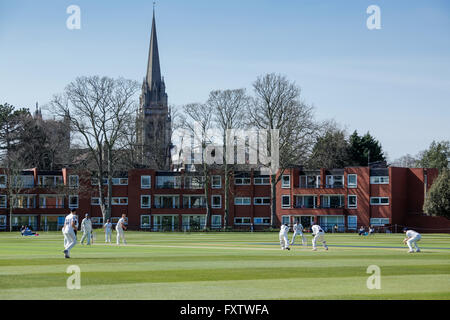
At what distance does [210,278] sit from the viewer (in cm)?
2078

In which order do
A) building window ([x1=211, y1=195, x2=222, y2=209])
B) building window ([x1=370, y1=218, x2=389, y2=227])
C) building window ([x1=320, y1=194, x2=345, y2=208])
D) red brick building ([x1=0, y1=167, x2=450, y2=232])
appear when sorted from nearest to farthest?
building window ([x1=370, y1=218, x2=389, y2=227])
red brick building ([x1=0, y1=167, x2=450, y2=232])
building window ([x1=320, y1=194, x2=345, y2=208])
building window ([x1=211, y1=195, x2=222, y2=209])

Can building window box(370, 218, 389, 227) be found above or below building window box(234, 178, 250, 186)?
below

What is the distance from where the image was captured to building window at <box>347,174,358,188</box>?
99938mm

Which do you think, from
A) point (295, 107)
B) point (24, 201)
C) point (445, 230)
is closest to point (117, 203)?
point (24, 201)

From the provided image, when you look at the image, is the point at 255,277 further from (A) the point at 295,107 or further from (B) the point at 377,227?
(B) the point at 377,227

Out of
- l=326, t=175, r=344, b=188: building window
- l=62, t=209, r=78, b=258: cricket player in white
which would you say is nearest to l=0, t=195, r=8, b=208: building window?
l=326, t=175, r=344, b=188: building window

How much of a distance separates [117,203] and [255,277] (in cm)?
8541

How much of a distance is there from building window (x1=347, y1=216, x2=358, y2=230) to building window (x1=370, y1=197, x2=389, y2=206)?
3.26 m

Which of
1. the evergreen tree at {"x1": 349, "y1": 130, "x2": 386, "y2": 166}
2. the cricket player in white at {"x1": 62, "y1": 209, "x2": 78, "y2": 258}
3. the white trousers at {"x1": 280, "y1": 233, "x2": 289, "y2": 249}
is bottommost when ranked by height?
the white trousers at {"x1": 280, "y1": 233, "x2": 289, "y2": 249}

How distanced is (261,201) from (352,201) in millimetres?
13134

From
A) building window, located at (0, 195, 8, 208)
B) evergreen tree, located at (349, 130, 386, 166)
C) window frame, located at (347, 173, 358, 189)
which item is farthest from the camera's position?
evergreen tree, located at (349, 130, 386, 166)

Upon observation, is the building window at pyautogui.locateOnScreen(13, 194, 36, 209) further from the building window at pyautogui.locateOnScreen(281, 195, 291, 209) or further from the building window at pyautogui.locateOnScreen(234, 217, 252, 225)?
the building window at pyautogui.locateOnScreen(281, 195, 291, 209)

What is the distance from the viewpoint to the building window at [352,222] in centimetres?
9857

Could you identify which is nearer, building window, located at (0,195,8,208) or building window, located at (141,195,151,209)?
building window, located at (0,195,8,208)
